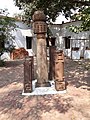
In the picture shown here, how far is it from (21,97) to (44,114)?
174cm

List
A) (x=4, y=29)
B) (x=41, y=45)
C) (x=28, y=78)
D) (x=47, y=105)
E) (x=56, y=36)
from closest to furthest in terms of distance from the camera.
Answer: (x=47, y=105), (x=28, y=78), (x=41, y=45), (x=4, y=29), (x=56, y=36)

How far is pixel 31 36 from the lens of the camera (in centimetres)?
2488

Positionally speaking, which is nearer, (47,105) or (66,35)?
(47,105)

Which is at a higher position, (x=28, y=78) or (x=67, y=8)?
(x=67, y=8)

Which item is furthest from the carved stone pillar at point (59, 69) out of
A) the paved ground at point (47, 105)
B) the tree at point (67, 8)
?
the tree at point (67, 8)

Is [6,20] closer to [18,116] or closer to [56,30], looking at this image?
[56,30]

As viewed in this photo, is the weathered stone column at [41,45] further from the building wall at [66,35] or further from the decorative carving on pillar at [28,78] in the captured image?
the building wall at [66,35]

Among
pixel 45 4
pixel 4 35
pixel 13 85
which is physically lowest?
pixel 13 85

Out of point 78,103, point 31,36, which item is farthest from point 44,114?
point 31,36

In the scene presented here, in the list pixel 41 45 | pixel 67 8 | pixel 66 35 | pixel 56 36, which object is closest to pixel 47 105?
pixel 41 45

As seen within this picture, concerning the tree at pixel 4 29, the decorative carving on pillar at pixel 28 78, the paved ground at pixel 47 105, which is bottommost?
the paved ground at pixel 47 105

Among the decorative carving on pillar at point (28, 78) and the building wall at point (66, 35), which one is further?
the building wall at point (66, 35)

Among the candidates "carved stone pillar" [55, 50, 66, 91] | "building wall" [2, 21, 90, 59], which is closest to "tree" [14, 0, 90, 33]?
"carved stone pillar" [55, 50, 66, 91]

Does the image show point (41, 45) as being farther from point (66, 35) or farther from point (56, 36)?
point (56, 36)
